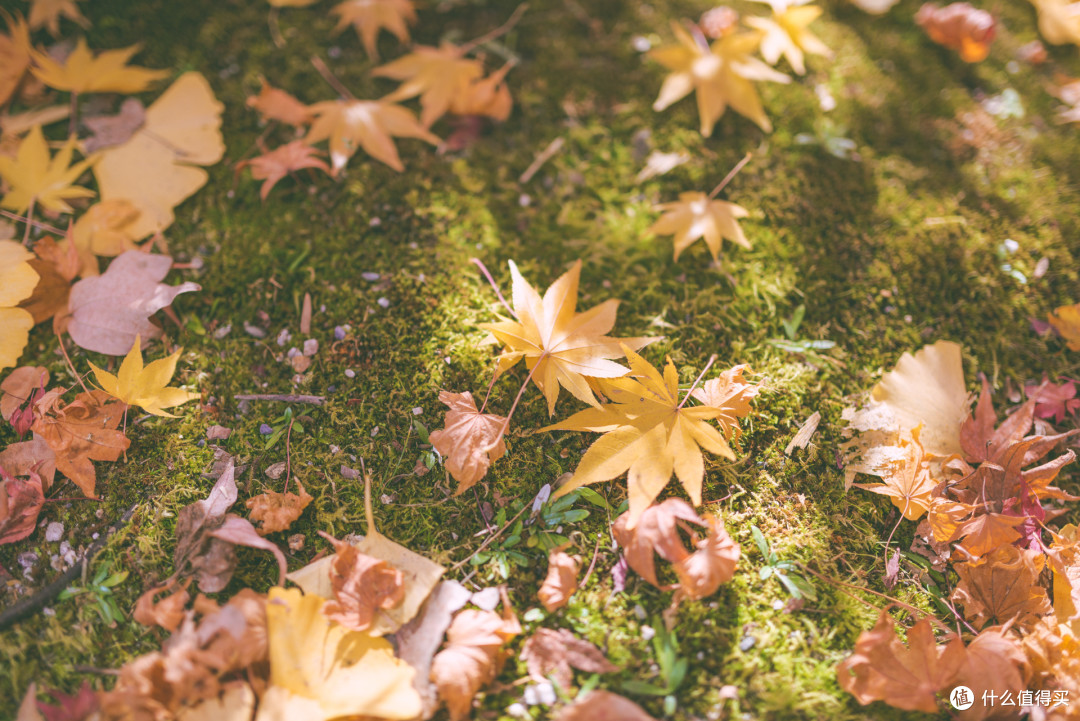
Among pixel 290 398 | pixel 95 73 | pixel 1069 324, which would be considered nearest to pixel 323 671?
pixel 290 398

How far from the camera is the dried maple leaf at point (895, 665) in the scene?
1383mm

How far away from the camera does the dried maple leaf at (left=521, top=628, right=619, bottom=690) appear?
1.43 meters

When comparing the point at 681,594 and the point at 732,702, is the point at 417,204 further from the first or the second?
the point at 732,702

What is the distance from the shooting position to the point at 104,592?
59.1 inches

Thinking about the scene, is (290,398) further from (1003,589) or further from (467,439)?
(1003,589)

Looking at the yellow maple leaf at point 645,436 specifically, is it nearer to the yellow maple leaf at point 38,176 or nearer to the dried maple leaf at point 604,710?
the dried maple leaf at point 604,710

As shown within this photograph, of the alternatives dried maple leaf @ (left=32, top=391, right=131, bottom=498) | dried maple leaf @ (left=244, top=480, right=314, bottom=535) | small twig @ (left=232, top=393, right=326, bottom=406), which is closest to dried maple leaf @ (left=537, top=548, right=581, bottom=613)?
dried maple leaf @ (left=244, top=480, right=314, bottom=535)

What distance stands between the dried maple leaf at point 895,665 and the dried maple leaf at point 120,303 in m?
2.10

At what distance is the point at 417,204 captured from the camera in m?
2.04

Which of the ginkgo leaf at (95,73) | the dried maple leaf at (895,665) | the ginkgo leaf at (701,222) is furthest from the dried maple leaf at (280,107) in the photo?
the dried maple leaf at (895,665)

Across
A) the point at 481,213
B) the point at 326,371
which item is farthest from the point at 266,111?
the point at 326,371

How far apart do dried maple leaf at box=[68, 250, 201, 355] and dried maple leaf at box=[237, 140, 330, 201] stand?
40cm

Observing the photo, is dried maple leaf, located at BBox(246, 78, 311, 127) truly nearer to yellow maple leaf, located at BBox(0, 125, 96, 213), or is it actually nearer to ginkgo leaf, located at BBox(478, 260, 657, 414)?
yellow maple leaf, located at BBox(0, 125, 96, 213)

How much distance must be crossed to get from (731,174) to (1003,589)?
1491mm
